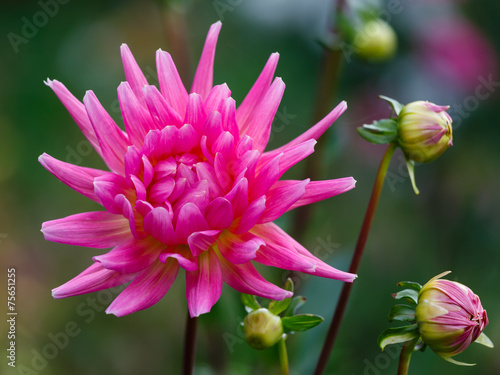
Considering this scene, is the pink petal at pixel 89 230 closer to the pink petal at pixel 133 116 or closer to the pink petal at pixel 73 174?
the pink petal at pixel 73 174

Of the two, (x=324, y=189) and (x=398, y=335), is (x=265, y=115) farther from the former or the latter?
(x=398, y=335)

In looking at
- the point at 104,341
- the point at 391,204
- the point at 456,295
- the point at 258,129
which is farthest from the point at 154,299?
the point at 391,204

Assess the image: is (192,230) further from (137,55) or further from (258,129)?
(137,55)

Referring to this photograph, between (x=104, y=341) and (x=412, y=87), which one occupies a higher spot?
→ (x=412, y=87)
